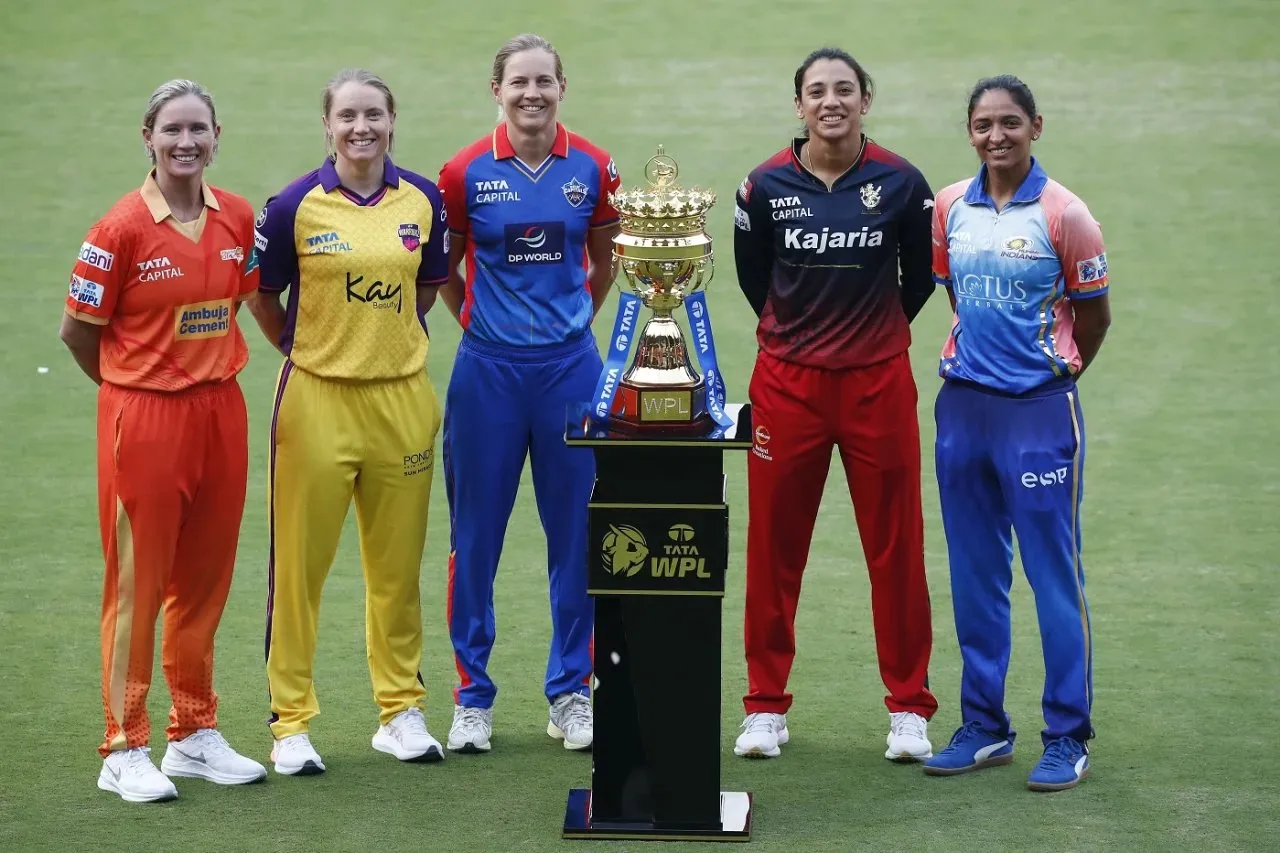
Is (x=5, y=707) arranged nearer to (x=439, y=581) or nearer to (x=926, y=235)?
(x=439, y=581)

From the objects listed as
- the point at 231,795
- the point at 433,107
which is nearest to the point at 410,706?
the point at 231,795

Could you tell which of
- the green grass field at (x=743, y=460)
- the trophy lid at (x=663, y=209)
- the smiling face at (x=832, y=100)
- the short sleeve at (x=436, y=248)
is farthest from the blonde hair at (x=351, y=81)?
the green grass field at (x=743, y=460)

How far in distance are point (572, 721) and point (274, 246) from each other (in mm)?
1639

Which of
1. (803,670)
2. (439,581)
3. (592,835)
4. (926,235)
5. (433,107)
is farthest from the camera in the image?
(433,107)

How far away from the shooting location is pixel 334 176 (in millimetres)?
5449

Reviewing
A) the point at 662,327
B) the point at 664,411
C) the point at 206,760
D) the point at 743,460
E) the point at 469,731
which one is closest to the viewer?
the point at 664,411

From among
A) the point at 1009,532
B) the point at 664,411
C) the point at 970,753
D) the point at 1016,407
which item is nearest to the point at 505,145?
the point at 664,411

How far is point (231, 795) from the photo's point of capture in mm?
5418

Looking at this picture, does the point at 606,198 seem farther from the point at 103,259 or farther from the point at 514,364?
the point at 103,259

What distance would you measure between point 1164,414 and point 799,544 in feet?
12.7

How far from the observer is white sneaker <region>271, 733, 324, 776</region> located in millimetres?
5566

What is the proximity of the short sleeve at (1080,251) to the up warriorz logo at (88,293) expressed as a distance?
2.55 m

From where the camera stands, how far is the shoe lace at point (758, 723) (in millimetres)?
5789

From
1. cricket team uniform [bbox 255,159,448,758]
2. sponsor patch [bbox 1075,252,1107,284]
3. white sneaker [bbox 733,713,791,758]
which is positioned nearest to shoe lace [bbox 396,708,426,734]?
cricket team uniform [bbox 255,159,448,758]
